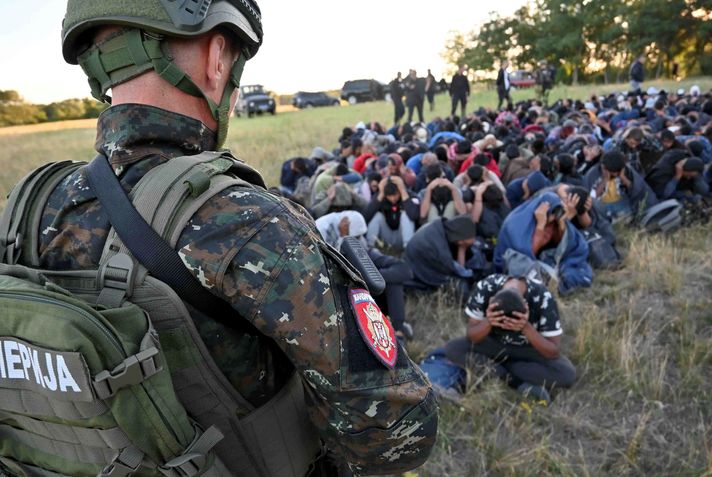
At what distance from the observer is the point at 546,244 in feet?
15.2

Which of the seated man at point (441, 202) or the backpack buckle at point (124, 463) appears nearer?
the backpack buckle at point (124, 463)

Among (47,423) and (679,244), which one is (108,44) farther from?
(679,244)

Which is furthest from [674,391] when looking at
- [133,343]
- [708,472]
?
[133,343]

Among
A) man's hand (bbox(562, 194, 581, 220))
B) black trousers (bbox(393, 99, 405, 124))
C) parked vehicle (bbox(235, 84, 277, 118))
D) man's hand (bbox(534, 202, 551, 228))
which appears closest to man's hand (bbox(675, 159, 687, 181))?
man's hand (bbox(562, 194, 581, 220))

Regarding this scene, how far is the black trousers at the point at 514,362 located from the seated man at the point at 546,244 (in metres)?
1.35

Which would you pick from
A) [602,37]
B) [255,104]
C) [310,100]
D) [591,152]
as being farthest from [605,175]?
[602,37]

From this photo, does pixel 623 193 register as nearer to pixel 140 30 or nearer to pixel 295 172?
pixel 295 172

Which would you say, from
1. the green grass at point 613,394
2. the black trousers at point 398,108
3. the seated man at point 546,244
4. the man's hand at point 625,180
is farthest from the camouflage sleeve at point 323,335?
the black trousers at point 398,108

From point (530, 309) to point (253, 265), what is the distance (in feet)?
8.35

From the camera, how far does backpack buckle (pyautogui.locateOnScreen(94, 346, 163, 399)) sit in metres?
0.80

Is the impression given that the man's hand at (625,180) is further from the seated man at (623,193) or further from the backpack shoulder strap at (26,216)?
the backpack shoulder strap at (26,216)

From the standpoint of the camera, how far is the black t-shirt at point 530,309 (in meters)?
3.03

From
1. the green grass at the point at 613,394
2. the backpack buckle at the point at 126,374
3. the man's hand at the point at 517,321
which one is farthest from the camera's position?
the man's hand at the point at 517,321

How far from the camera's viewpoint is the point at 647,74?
3409cm
